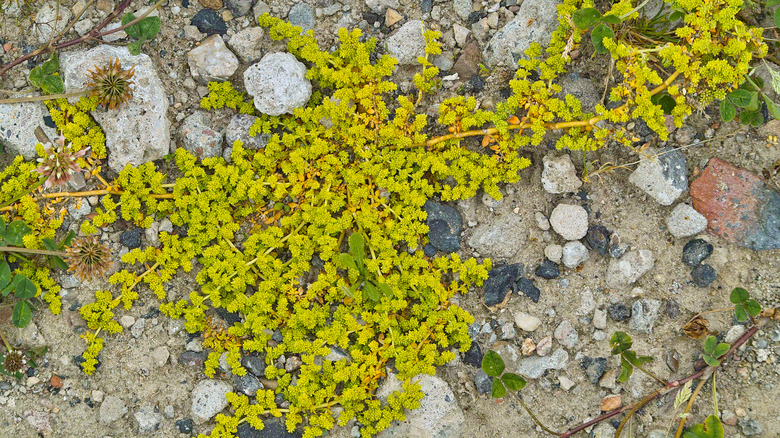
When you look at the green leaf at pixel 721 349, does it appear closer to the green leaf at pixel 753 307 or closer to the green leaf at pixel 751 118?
the green leaf at pixel 753 307

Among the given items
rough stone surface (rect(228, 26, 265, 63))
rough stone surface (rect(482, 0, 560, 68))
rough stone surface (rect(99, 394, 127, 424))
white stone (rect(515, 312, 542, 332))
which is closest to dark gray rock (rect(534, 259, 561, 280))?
white stone (rect(515, 312, 542, 332))

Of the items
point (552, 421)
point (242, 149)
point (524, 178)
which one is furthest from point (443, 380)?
point (242, 149)

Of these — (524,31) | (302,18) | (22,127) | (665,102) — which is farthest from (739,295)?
(22,127)

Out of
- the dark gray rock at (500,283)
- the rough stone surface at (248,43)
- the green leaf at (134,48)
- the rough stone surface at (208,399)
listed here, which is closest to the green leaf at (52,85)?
the green leaf at (134,48)

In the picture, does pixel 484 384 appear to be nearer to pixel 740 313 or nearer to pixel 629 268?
pixel 629 268

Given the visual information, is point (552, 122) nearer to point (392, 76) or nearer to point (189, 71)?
point (392, 76)

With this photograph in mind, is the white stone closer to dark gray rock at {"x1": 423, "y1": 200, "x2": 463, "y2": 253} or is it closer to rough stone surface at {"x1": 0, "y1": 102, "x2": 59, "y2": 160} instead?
dark gray rock at {"x1": 423, "y1": 200, "x2": 463, "y2": 253}
